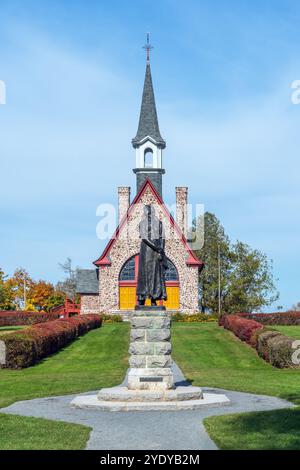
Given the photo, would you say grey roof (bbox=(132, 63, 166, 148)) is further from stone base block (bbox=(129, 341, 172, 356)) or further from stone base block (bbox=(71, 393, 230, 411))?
stone base block (bbox=(71, 393, 230, 411))

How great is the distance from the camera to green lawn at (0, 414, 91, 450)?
1014 centimetres

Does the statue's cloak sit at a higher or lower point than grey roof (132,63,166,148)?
lower

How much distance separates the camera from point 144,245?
54.6 ft

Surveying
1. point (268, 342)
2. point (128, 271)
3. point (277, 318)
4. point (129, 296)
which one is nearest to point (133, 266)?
point (128, 271)

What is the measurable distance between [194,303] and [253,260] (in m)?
12.1

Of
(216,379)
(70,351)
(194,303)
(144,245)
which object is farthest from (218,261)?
(144,245)

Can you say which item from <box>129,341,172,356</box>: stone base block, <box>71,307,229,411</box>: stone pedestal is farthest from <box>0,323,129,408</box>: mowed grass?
<box>129,341,172,356</box>: stone base block

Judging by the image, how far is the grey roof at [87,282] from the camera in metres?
48.2

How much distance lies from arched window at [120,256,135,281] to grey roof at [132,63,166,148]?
30.6 feet

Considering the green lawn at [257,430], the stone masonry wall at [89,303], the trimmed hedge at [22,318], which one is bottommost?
the green lawn at [257,430]

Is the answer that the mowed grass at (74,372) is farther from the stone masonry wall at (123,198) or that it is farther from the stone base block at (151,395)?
the stone masonry wall at (123,198)

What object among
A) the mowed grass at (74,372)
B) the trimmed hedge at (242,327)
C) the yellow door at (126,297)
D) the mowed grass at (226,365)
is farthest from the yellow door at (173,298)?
the mowed grass at (74,372)

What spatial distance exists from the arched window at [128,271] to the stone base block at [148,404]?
32.0 m
